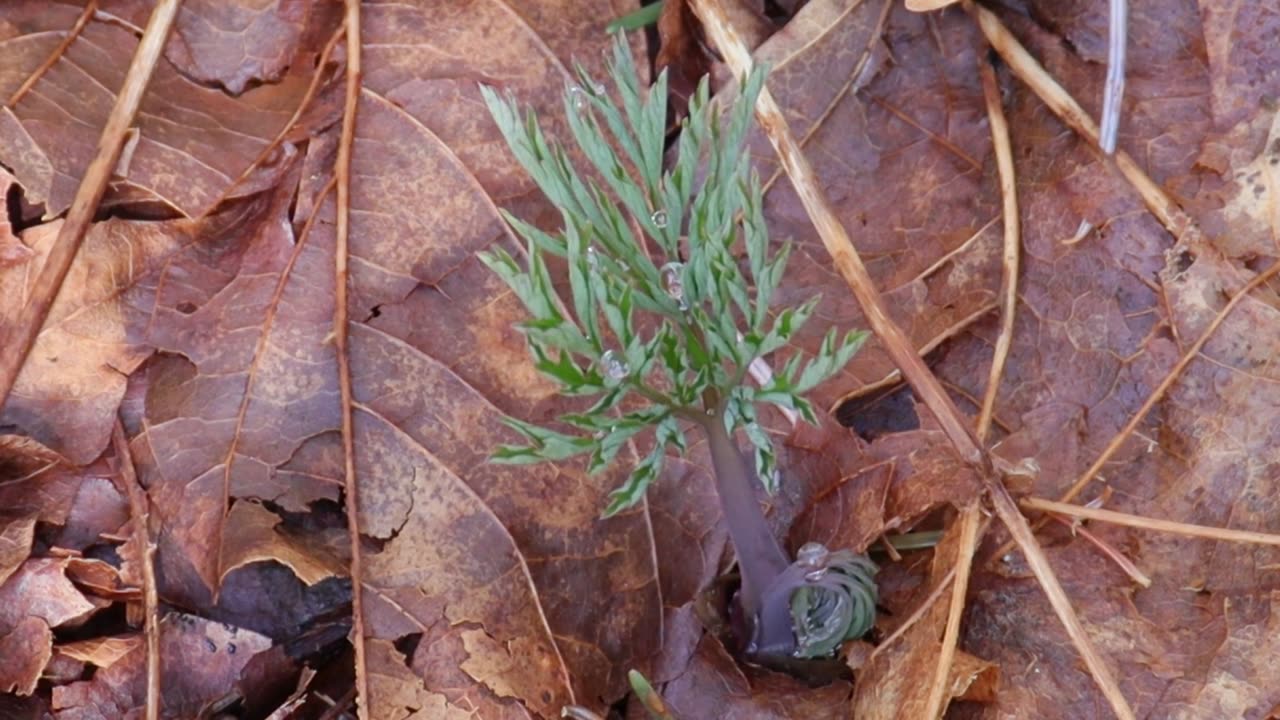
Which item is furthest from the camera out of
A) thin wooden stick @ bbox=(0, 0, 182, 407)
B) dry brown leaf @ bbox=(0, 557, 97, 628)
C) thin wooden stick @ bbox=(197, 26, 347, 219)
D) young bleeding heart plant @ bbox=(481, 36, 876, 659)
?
thin wooden stick @ bbox=(197, 26, 347, 219)

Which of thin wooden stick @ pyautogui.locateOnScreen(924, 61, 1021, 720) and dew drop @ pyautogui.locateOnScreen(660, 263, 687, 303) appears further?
thin wooden stick @ pyautogui.locateOnScreen(924, 61, 1021, 720)

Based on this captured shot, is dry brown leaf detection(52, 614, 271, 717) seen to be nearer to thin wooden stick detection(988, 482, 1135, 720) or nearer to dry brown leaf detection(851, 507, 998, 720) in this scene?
dry brown leaf detection(851, 507, 998, 720)

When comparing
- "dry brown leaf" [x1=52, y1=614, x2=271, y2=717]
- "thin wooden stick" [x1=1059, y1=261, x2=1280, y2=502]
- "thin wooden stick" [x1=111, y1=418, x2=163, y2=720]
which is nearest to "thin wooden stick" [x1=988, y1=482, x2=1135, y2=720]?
"thin wooden stick" [x1=1059, y1=261, x2=1280, y2=502]

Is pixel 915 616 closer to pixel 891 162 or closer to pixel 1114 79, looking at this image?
pixel 891 162

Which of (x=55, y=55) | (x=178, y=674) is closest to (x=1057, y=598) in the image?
(x=178, y=674)

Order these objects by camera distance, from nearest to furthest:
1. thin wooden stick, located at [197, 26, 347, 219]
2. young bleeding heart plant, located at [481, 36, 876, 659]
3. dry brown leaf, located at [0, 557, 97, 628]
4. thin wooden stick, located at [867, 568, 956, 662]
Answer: young bleeding heart plant, located at [481, 36, 876, 659], thin wooden stick, located at [867, 568, 956, 662], dry brown leaf, located at [0, 557, 97, 628], thin wooden stick, located at [197, 26, 347, 219]

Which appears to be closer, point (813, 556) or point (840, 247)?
point (813, 556)

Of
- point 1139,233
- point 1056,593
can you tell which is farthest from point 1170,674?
point 1139,233

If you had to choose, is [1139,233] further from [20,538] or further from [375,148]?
[20,538]
